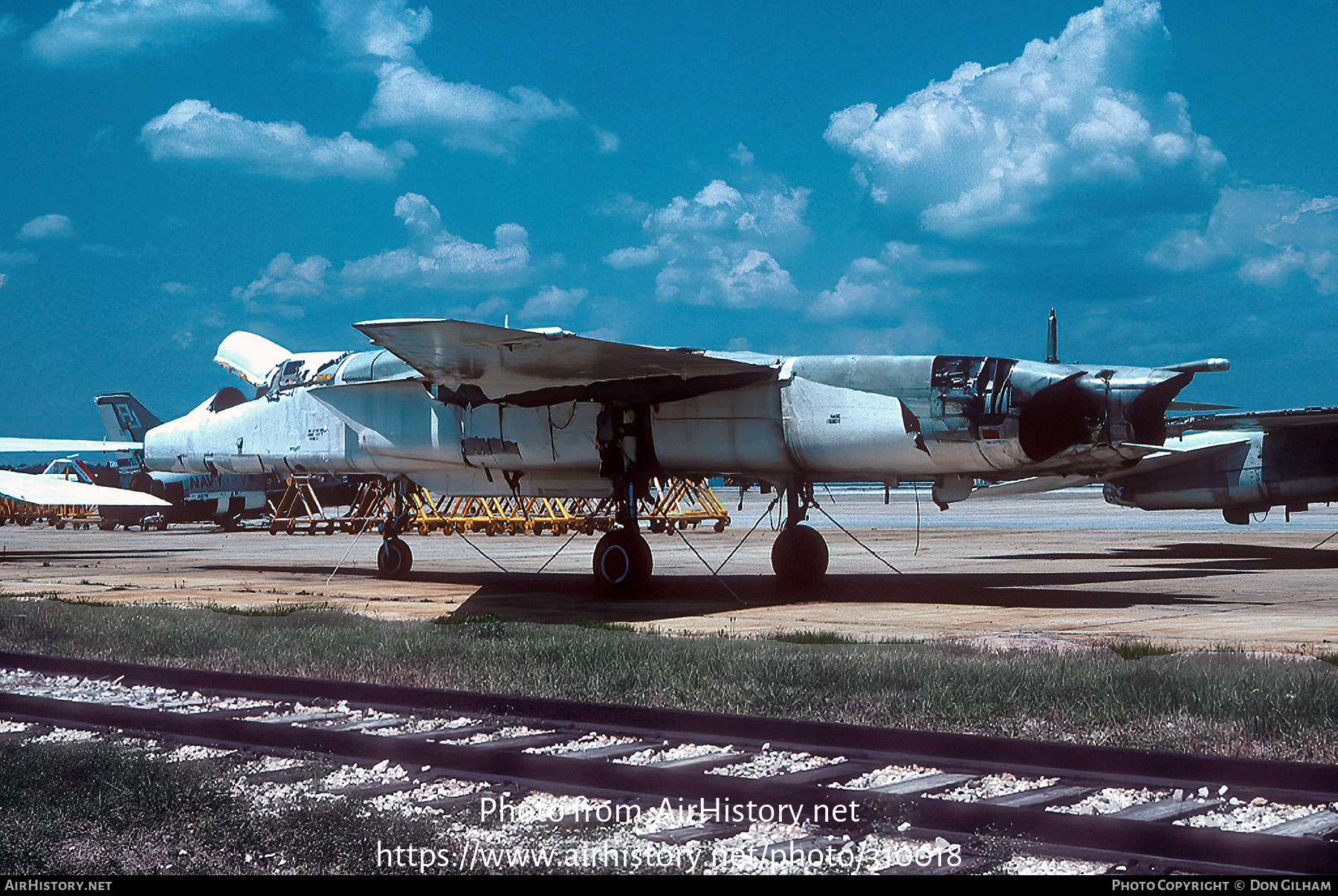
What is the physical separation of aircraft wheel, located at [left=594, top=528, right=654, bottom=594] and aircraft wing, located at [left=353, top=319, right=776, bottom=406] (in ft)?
5.92

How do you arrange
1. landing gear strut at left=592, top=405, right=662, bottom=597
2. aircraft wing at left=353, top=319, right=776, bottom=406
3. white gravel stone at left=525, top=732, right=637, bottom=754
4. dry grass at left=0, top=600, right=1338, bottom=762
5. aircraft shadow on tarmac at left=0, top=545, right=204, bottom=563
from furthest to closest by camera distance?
aircraft shadow on tarmac at left=0, top=545, right=204, bottom=563 → landing gear strut at left=592, top=405, right=662, bottom=597 → aircraft wing at left=353, top=319, right=776, bottom=406 → dry grass at left=0, top=600, right=1338, bottom=762 → white gravel stone at left=525, top=732, right=637, bottom=754

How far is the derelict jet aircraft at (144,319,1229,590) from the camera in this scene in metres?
13.0

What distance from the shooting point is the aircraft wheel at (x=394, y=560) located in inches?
758

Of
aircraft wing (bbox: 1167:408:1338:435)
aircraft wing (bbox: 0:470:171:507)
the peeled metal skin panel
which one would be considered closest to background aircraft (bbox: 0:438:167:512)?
aircraft wing (bbox: 0:470:171:507)

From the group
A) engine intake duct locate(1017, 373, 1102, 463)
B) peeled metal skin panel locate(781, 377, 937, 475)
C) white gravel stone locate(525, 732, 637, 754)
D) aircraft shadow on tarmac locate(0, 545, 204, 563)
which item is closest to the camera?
white gravel stone locate(525, 732, 637, 754)

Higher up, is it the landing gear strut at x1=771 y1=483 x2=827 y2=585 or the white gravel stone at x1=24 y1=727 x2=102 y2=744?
the landing gear strut at x1=771 y1=483 x2=827 y2=585

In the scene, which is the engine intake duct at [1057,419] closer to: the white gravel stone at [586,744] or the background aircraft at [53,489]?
the white gravel stone at [586,744]

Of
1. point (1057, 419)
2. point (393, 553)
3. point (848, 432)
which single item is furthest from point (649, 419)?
point (393, 553)

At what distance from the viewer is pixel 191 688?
26.7ft

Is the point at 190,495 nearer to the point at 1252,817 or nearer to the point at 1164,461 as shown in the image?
the point at 1164,461

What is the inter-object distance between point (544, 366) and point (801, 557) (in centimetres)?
485

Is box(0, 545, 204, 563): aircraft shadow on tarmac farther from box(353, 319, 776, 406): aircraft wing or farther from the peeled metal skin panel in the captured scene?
the peeled metal skin panel

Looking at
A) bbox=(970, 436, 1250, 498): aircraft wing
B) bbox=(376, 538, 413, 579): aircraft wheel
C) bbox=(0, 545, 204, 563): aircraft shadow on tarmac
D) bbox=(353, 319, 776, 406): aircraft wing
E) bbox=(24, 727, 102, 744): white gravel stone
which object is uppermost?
bbox=(353, 319, 776, 406): aircraft wing

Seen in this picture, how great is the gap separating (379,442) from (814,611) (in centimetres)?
667
